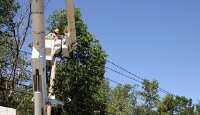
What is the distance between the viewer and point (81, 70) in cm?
2412

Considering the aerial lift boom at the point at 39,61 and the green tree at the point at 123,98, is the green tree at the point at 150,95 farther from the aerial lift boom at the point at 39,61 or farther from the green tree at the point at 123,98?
the aerial lift boom at the point at 39,61

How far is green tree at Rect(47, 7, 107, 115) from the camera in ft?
78.1

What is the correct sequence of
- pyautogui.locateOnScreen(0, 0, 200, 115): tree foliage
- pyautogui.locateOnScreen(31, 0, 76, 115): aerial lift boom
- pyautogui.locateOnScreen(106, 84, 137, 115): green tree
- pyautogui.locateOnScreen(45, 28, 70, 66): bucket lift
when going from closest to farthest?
pyautogui.locateOnScreen(31, 0, 76, 115): aerial lift boom
pyautogui.locateOnScreen(45, 28, 70, 66): bucket lift
pyautogui.locateOnScreen(0, 0, 200, 115): tree foliage
pyautogui.locateOnScreen(106, 84, 137, 115): green tree

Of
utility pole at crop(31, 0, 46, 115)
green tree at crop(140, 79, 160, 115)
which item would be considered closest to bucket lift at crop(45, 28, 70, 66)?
utility pole at crop(31, 0, 46, 115)

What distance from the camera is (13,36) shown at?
2156 cm

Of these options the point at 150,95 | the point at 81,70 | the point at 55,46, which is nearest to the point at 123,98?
the point at 150,95

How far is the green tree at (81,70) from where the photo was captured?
23.8 m

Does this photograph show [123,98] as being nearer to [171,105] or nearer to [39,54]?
[171,105]

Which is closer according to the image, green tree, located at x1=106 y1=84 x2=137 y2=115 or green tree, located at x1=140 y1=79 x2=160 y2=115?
green tree, located at x1=140 y1=79 x2=160 y2=115

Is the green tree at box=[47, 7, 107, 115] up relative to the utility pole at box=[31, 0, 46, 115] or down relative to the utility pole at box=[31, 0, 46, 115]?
up

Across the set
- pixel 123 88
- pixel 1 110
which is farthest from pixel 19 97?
pixel 123 88

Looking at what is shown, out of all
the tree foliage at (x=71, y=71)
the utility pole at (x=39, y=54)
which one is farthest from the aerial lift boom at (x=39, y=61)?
the tree foliage at (x=71, y=71)

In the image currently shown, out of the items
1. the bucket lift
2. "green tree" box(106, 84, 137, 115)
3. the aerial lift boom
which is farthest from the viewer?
"green tree" box(106, 84, 137, 115)

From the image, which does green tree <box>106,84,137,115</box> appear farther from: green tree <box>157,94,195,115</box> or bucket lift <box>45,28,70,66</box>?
bucket lift <box>45,28,70,66</box>
